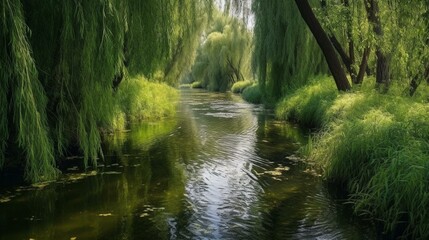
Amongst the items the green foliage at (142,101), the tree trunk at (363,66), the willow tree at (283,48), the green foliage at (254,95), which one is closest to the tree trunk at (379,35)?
the tree trunk at (363,66)

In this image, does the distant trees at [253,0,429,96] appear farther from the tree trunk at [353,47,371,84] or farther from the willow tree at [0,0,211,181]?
the willow tree at [0,0,211,181]

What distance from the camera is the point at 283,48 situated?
1684 centimetres

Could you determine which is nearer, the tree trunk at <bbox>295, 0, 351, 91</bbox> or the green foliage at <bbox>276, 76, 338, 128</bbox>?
the tree trunk at <bbox>295, 0, 351, 91</bbox>

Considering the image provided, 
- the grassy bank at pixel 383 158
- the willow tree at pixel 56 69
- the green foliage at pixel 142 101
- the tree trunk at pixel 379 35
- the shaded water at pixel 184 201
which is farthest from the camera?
the green foliage at pixel 142 101

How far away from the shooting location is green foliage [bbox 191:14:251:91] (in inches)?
1326

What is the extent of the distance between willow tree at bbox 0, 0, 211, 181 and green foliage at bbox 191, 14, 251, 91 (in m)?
25.1

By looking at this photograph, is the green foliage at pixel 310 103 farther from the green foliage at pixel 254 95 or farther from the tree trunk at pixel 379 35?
the green foliage at pixel 254 95

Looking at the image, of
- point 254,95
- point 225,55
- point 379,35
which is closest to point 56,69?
point 379,35

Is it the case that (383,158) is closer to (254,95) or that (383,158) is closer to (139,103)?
(139,103)

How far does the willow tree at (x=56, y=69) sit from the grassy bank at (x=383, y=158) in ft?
13.3

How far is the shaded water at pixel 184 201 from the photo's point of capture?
4.86 metres

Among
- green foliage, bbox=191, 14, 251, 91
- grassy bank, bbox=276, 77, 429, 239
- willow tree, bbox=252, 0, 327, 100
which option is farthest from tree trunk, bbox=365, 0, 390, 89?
green foliage, bbox=191, 14, 251, 91

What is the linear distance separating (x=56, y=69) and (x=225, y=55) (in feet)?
92.9

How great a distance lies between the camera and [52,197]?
5984mm
